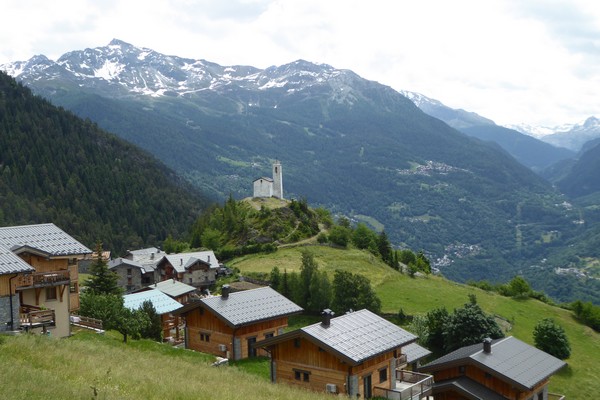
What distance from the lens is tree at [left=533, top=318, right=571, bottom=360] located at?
6169 cm

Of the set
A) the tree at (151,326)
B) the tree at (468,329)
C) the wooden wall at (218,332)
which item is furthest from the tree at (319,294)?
the tree at (151,326)

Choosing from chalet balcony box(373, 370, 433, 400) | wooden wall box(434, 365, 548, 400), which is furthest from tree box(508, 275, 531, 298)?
chalet balcony box(373, 370, 433, 400)

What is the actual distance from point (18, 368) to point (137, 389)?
3.93 metres

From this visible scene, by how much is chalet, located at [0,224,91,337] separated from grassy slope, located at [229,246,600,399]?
132 ft

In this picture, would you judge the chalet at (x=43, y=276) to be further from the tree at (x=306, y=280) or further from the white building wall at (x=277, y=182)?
the white building wall at (x=277, y=182)

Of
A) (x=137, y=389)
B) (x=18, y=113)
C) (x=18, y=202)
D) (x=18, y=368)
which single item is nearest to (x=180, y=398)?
(x=137, y=389)

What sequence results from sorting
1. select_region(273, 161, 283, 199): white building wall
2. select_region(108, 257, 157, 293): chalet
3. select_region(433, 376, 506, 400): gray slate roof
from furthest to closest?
select_region(273, 161, 283, 199): white building wall, select_region(108, 257, 157, 293): chalet, select_region(433, 376, 506, 400): gray slate roof

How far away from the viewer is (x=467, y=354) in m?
39.7

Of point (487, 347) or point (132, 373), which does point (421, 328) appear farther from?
point (132, 373)

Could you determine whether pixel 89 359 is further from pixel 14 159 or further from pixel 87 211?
pixel 14 159

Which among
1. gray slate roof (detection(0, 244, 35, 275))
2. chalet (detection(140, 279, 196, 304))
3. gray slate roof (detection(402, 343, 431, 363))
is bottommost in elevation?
gray slate roof (detection(402, 343, 431, 363))

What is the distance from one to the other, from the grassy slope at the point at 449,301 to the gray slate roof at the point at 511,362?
15.9 meters

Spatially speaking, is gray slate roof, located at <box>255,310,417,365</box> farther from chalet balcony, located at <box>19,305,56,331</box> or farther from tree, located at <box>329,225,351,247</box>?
tree, located at <box>329,225,351,247</box>

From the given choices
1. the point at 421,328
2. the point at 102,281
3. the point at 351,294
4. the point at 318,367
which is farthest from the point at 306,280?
the point at 318,367
